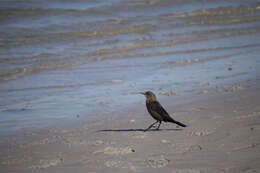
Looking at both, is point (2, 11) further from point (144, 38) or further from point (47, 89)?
point (47, 89)

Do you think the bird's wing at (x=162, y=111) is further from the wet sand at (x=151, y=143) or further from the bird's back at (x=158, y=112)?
the wet sand at (x=151, y=143)

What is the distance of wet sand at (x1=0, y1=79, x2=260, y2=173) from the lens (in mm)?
4742

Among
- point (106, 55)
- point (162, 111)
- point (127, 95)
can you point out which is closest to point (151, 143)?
point (162, 111)

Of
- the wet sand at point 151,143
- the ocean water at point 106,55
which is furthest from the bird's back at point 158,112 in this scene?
the ocean water at point 106,55

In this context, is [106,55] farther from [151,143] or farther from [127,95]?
[151,143]

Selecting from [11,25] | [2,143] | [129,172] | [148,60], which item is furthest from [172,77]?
[11,25]

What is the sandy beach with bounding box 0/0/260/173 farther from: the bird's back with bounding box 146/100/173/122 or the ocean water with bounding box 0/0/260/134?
the bird's back with bounding box 146/100/173/122

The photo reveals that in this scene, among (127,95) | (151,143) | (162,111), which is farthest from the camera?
(127,95)

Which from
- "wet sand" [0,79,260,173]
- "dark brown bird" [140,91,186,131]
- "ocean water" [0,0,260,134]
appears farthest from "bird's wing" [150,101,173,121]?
"ocean water" [0,0,260,134]

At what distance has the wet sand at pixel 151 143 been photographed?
4.74 meters

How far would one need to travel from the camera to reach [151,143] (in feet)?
18.4

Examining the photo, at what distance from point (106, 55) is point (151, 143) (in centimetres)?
822

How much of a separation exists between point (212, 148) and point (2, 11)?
2069 cm

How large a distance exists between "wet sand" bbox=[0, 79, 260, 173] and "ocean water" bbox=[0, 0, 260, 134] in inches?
31.4
